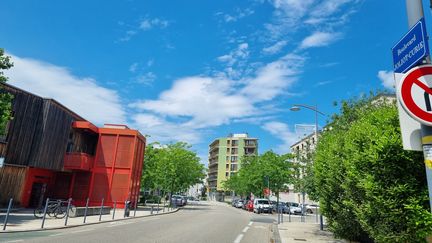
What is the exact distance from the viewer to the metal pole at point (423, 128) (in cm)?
339

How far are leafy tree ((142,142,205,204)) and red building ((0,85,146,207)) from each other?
26.2ft

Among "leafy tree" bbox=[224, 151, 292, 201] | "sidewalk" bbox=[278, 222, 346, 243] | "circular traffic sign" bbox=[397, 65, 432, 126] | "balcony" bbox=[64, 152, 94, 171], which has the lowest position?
"sidewalk" bbox=[278, 222, 346, 243]

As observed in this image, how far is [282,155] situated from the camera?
5059 centimetres

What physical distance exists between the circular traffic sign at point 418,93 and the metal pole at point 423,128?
7.7 inches

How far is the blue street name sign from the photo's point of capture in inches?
139

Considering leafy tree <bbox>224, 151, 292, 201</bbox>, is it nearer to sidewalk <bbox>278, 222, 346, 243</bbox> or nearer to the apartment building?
sidewalk <bbox>278, 222, 346, 243</bbox>

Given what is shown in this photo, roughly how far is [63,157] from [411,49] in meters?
30.2

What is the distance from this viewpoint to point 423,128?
3.47 m

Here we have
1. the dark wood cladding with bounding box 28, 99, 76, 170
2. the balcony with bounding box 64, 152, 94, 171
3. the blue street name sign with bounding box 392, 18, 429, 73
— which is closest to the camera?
the blue street name sign with bounding box 392, 18, 429, 73

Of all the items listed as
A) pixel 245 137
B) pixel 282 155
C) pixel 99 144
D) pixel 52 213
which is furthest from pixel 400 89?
pixel 245 137

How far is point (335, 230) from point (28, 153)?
22.9 meters

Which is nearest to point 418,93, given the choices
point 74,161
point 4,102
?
point 4,102

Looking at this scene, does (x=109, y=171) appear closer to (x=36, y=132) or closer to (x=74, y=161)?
(x=74, y=161)

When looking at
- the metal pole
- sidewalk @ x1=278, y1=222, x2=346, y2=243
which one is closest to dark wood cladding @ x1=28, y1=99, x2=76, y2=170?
sidewalk @ x1=278, y1=222, x2=346, y2=243
